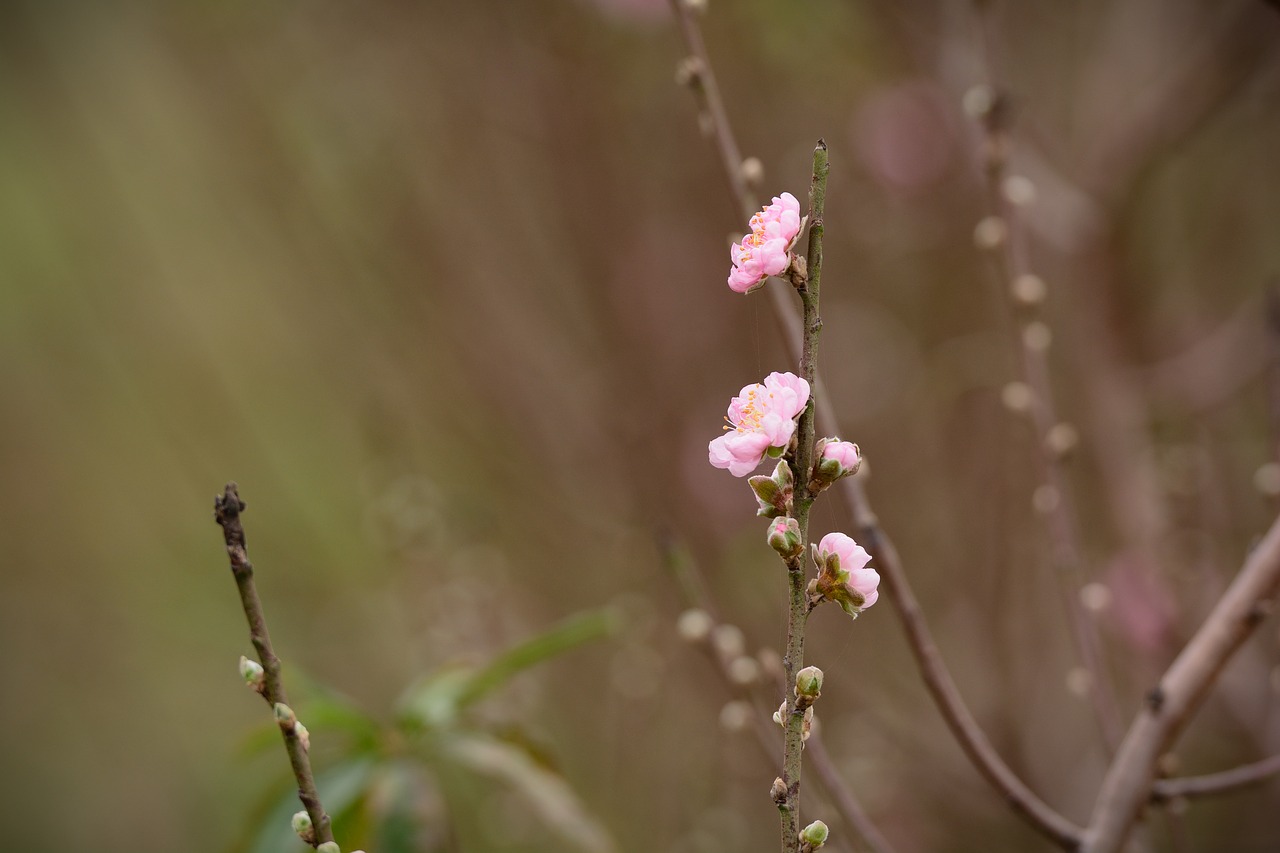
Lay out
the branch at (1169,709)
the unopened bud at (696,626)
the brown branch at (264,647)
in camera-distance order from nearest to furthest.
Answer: the brown branch at (264,647) → the branch at (1169,709) → the unopened bud at (696,626)

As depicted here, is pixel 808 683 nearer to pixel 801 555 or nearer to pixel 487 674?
pixel 801 555

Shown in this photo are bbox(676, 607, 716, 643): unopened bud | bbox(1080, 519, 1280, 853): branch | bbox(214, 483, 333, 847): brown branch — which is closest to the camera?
bbox(214, 483, 333, 847): brown branch

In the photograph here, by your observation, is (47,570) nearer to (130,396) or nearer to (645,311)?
(130,396)

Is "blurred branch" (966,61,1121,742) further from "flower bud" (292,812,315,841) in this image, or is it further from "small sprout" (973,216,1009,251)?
"flower bud" (292,812,315,841)

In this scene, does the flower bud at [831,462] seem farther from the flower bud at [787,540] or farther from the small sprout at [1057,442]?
the small sprout at [1057,442]

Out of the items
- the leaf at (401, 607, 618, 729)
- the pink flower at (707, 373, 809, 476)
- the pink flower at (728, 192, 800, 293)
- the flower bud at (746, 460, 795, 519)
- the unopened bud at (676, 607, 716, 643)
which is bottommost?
the flower bud at (746, 460, 795, 519)

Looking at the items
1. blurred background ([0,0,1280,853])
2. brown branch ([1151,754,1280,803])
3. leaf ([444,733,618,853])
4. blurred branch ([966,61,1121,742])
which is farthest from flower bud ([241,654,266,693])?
blurred background ([0,0,1280,853])

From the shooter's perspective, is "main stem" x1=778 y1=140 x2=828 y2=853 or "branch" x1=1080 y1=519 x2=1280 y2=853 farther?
"branch" x1=1080 y1=519 x2=1280 y2=853

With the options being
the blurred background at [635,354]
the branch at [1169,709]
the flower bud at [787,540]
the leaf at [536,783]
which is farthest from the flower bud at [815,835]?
the blurred background at [635,354]
